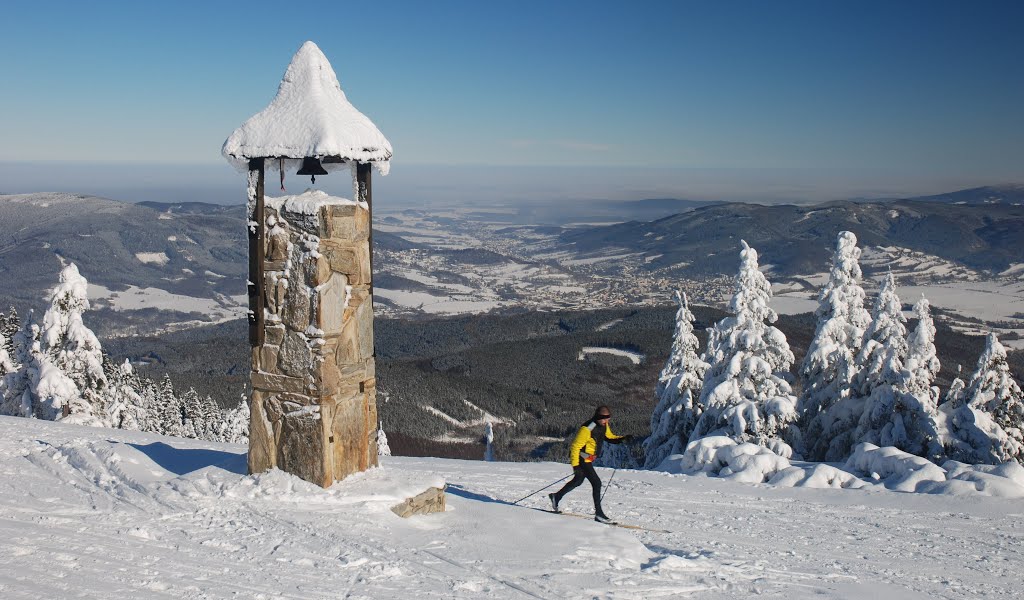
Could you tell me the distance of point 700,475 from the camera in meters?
16.4

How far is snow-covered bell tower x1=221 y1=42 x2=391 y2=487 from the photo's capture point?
36.5 ft

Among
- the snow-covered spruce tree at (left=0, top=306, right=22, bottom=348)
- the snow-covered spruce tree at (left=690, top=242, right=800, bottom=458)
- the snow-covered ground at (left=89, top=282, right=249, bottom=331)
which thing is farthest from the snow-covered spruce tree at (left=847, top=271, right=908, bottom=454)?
the snow-covered ground at (left=89, top=282, right=249, bottom=331)

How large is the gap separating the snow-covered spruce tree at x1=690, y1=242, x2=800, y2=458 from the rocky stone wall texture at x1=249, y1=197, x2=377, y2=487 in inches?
619

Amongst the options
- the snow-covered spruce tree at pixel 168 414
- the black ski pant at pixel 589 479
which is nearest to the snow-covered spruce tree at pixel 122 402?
→ the snow-covered spruce tree at pixel 168 414

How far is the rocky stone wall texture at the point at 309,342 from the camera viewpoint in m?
11.1

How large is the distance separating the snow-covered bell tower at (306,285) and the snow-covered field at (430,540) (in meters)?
0.66

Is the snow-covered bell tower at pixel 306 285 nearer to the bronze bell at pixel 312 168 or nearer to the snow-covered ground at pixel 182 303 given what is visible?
the bronze bell at pixel 312 168

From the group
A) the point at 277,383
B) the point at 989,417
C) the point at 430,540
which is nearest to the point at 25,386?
the point at 277,383

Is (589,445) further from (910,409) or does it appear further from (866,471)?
(910,409)

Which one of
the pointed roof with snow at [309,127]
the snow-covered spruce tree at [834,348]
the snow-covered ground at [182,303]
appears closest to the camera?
the pointed roof with snow at [309,127]

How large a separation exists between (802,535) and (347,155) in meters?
8.77

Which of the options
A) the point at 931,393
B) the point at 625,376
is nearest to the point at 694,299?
the point at 625,376

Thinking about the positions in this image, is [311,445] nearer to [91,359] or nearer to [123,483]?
[123,483]

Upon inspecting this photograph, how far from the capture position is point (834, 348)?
26828 mm
